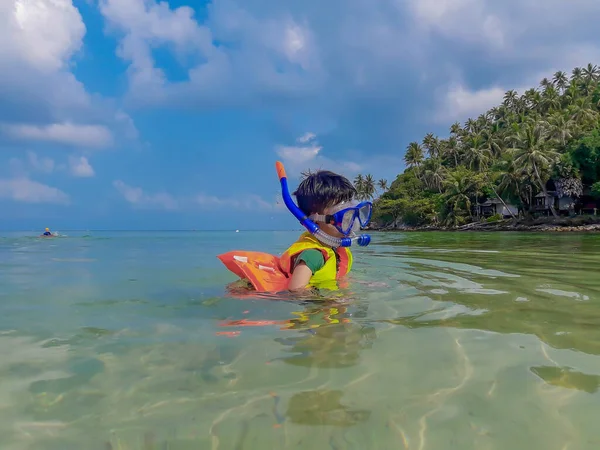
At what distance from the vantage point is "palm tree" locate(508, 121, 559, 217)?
4978cm

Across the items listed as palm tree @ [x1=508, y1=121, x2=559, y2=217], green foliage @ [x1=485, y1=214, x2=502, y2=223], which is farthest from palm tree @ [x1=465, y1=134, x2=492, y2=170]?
palm tree @ [x1=508, y1=121, x2=559, y2=217]

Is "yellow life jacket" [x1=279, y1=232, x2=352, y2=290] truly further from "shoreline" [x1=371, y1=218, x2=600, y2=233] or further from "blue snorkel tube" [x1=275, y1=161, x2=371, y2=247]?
"shoreline" [x1=371, y1=218, x2=600, y2=233]

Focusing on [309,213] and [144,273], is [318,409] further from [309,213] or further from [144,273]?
[144,273]

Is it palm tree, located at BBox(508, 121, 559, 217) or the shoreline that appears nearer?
the shoreline

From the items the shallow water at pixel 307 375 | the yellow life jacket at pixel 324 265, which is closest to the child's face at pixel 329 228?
the yellow life jacket at pixel 324 265

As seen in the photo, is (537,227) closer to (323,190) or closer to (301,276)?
(323,190)

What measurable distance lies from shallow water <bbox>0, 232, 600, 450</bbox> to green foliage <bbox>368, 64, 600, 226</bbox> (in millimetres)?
50566

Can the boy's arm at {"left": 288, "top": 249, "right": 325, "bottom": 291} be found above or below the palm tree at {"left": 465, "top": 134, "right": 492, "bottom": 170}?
below

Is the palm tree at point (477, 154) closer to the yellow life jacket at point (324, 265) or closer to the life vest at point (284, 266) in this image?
the life vest at point (284, 266)

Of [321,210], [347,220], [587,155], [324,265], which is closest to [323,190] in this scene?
[321,210]

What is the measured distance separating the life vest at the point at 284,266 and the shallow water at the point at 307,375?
0.45 metres

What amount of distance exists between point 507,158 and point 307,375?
64.1 m

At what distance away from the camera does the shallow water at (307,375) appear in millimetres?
1465

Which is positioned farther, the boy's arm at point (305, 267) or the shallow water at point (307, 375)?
the boy's arm at point (305, 267)
